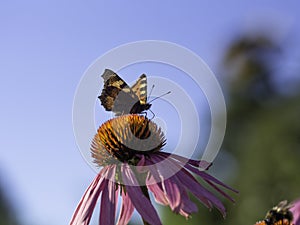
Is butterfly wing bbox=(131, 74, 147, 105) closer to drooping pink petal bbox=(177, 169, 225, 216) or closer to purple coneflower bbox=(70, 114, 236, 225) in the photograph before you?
purple coneflower bbox=(70, 114, 236, 225)

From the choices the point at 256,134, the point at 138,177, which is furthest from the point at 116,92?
the point at 256,134

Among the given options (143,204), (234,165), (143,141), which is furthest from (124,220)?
(234,165)

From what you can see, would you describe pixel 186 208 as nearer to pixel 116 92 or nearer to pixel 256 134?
pixel 116 92

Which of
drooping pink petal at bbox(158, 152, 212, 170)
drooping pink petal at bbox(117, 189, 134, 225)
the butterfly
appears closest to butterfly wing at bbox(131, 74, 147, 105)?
the butterfly

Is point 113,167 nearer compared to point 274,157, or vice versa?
point 113,167

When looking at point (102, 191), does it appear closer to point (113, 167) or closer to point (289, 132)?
point (113, 167)

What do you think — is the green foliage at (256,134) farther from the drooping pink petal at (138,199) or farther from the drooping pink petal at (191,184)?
the drooping pink petal at (138,199)

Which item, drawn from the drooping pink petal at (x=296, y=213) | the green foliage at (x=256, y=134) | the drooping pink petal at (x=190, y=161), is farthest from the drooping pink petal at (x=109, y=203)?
the green foliage at (x=256, y=134)

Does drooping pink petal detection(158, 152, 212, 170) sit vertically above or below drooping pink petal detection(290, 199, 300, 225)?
below
